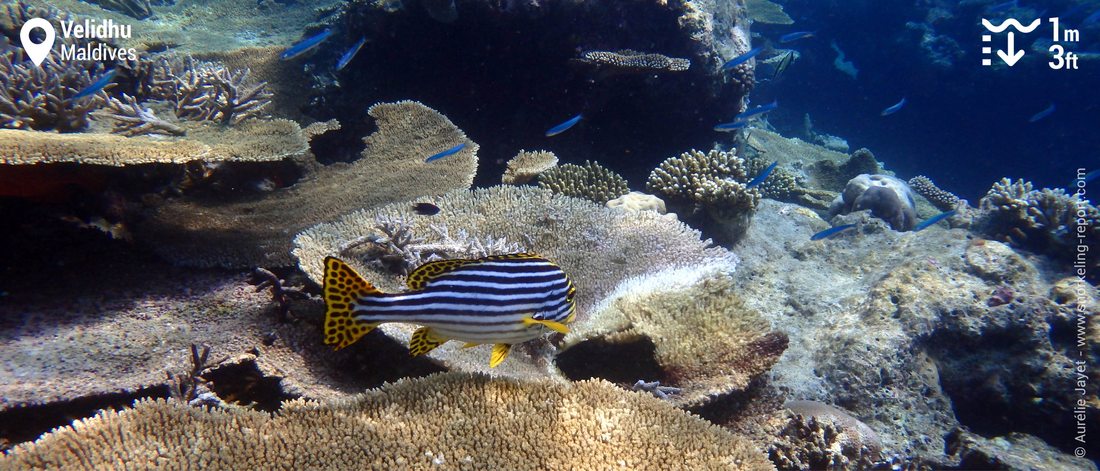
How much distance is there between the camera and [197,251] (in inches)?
145

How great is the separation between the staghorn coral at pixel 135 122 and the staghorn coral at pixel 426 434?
3204mm

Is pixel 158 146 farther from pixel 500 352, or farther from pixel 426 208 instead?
pixel 500 352

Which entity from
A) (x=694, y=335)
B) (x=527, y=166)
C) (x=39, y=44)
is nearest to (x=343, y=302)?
(x=694, y=335)

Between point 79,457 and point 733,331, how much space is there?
3313 millimetres

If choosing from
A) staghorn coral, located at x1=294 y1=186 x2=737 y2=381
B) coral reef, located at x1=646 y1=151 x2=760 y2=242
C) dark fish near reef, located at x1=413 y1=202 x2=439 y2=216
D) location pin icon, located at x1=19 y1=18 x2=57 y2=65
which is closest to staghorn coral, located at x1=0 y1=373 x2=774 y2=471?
staghorn coral, located at x1=294 y1=186 x2=737 y2=381

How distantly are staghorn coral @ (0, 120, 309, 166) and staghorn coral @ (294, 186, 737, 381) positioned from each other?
2.79ft

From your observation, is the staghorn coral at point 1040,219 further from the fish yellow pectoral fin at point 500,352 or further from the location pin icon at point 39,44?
the location pin icon at point 39,44

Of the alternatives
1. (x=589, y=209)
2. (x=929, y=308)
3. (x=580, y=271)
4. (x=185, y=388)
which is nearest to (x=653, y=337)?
(x=580, y=271)

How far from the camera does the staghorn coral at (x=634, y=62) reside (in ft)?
21.9

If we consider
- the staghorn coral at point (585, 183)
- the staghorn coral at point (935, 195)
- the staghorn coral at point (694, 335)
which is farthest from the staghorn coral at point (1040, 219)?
the staghorn coral at point (694, 335)

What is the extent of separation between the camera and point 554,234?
13.7 ft

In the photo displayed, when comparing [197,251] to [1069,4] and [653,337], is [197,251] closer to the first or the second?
[653,337]

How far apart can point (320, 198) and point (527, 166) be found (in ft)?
8.01

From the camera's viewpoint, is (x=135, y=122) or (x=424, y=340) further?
(x=135, y=122)
